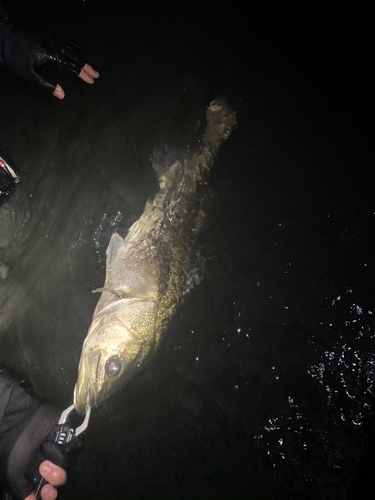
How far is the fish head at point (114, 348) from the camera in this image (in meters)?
2.48

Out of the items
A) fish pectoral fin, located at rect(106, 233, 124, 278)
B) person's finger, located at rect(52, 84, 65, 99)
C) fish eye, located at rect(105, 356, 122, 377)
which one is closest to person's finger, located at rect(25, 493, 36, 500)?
fish eye, located at rect(105, 356, 122, 377)

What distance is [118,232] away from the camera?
3.47 m

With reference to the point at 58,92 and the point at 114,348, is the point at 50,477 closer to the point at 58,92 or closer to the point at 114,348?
the point at 114,348

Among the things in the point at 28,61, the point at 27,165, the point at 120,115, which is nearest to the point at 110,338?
the point at 27,165

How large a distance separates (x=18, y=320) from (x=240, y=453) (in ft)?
8.94

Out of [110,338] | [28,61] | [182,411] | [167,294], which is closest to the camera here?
[110,338]

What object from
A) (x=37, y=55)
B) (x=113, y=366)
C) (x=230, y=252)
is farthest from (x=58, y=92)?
(x=113, y=366)

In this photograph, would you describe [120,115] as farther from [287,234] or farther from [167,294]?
[287,234]

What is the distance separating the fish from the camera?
270 cm

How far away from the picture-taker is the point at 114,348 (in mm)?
2674

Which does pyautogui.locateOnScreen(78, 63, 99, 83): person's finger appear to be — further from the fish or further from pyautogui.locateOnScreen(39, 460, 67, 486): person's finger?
pyautogui.locateOnScreen(39, 460, 67, 486): person's finger

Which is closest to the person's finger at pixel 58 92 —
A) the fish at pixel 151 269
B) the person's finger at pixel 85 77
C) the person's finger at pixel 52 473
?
the person's finger at pixel 85 77

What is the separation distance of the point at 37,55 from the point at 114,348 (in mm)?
2697

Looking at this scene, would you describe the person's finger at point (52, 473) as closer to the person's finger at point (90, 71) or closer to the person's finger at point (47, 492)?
the person's finger at point (47, 492)
